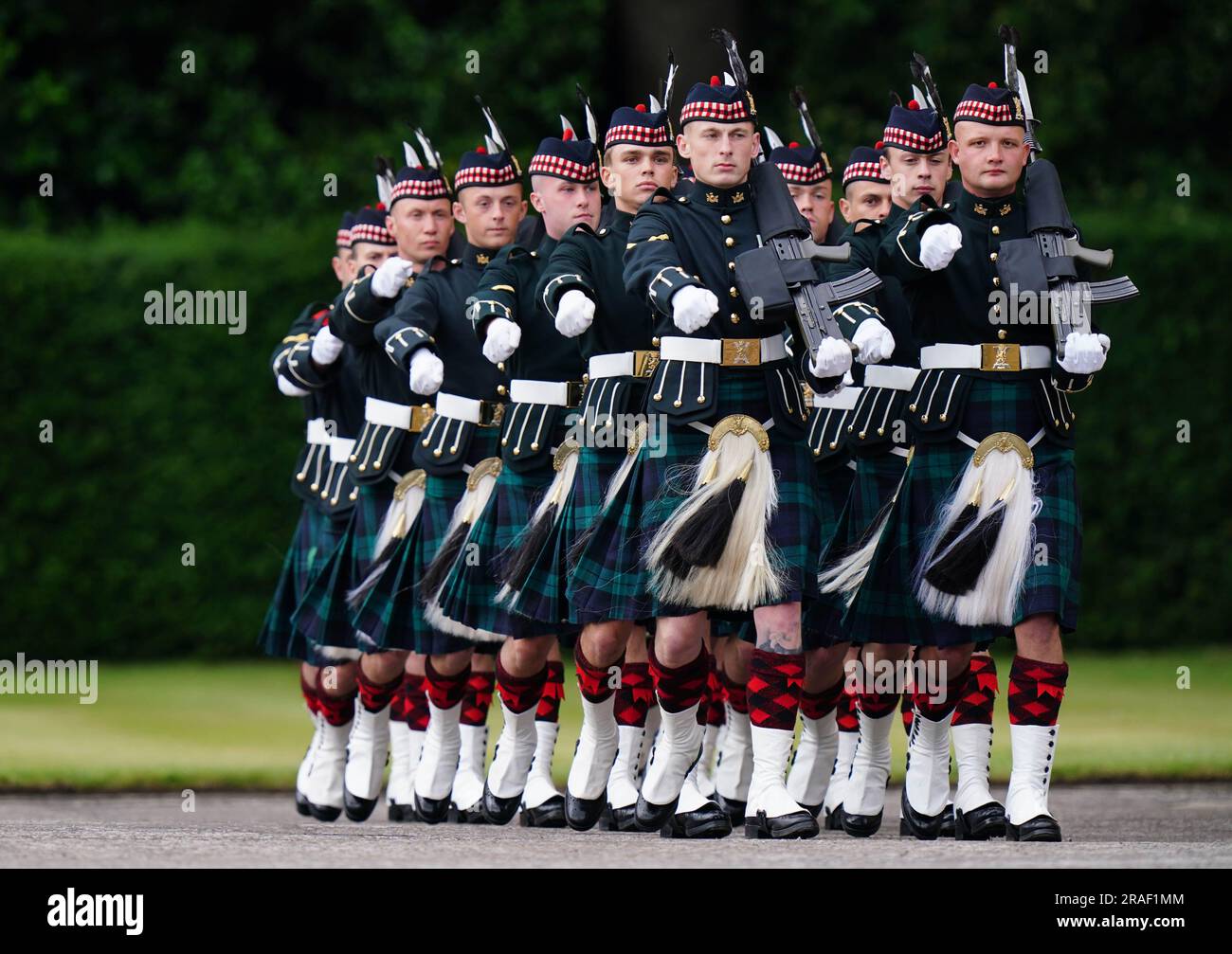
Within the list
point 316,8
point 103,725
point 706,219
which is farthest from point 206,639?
point 706,219

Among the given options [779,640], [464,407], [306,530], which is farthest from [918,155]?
[306,530]

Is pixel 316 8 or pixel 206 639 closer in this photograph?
pixel 206 639

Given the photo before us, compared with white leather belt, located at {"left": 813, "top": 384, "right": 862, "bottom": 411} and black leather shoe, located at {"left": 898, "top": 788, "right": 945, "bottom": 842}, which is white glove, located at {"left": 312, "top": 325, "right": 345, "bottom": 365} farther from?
black leather shoe, located at {"left": 898, "top": 788, "right": 945, "bottom": 842}

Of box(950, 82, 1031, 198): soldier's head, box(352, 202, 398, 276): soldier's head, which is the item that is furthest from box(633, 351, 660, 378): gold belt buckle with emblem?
box(352, 202, 398, 276): soldier's head

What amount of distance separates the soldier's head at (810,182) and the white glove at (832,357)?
5.69ft

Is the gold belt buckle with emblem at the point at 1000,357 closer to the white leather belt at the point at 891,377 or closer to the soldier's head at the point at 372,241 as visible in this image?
the white leather belt at the point at 891,377

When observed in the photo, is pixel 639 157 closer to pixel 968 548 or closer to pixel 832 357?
pixel 832 357

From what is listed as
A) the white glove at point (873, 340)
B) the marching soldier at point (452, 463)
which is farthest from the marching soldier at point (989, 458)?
the marching soldier at point (452, 463)

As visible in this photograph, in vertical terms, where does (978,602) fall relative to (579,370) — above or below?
below

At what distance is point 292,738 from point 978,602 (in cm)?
573

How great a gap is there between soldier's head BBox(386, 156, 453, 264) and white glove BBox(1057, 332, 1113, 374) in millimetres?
2824
